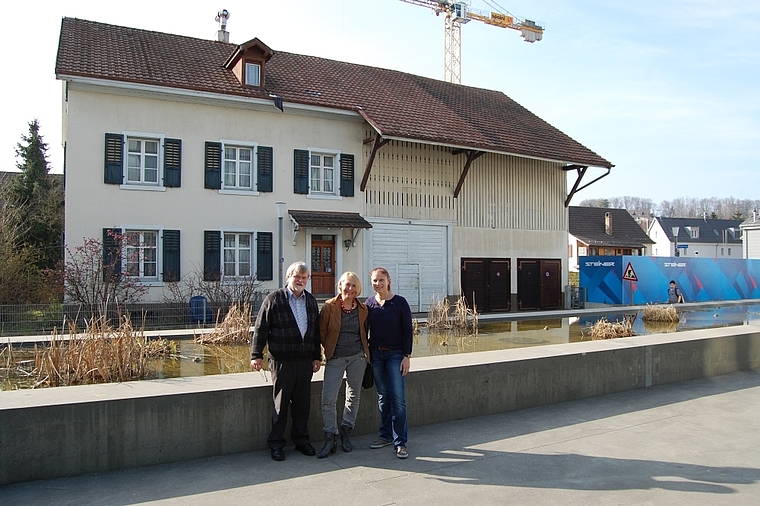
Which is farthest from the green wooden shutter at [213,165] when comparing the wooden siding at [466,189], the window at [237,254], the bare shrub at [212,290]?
the wooden siding at [466,189]

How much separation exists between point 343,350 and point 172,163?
16056 mm

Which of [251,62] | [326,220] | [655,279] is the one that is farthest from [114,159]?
[655,279]

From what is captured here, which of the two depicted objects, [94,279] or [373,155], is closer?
[94,279]

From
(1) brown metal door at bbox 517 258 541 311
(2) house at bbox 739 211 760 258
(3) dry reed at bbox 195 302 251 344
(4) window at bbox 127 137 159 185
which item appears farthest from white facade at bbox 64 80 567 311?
(2) house at bbox 739 211 760 258

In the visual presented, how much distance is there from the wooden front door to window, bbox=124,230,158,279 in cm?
533

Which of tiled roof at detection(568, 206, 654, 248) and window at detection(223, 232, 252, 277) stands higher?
tiled roof at detection(568, 206, 654, 248)

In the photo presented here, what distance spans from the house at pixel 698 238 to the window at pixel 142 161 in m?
74.8

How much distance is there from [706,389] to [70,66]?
18.1 metres

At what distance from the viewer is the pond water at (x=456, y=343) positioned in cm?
811

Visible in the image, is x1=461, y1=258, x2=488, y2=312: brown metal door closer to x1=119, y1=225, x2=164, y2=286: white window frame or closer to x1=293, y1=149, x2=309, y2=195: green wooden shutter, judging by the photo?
x1=293, y1=149, x2=309, y2=195: green wooden shutter

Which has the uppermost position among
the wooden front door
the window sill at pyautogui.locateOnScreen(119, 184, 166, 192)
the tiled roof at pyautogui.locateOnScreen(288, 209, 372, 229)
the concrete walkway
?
the window sill at pyautogui.locateOnScreen(119, 184, 166, 192)

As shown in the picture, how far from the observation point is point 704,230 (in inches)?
3327

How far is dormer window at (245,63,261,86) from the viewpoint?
21906 millimetres

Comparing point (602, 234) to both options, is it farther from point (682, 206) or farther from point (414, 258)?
point (682, 206)
